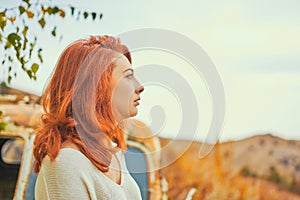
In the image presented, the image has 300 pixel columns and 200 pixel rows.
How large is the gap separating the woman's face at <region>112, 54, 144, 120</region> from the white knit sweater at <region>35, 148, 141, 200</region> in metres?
0.12

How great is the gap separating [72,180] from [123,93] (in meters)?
0.20

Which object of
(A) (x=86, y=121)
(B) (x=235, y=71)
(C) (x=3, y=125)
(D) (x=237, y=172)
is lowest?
(D) (x=237, y=172)

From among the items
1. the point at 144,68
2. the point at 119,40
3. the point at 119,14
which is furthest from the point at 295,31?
the point at 119,40

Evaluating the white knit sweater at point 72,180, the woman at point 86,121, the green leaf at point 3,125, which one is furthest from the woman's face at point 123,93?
the green leaf at point 3,125

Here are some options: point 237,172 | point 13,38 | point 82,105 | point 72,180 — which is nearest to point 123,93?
point 82,105

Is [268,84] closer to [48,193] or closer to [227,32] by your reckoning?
[227,32]

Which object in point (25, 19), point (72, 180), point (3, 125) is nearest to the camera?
point (72, 180)

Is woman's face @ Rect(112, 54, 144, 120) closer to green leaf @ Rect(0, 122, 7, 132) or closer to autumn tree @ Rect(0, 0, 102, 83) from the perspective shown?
autumn tree @ Rect(0, 0, 102, 83)

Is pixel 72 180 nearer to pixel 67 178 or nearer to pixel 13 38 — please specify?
pixel 67 178

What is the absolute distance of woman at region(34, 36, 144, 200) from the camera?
3.44 ft

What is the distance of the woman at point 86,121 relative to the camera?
1049 millimetres

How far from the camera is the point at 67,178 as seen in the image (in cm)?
104

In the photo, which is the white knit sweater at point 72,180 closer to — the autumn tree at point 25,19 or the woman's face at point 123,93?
the woman's face at point 123,93

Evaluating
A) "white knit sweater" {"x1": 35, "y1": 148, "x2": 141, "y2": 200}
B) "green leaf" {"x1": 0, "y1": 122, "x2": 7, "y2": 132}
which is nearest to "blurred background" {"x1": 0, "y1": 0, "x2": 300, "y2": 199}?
"green leaf" {"x1": 0, "y1": 122, "x2": 7, "y2": 132}
